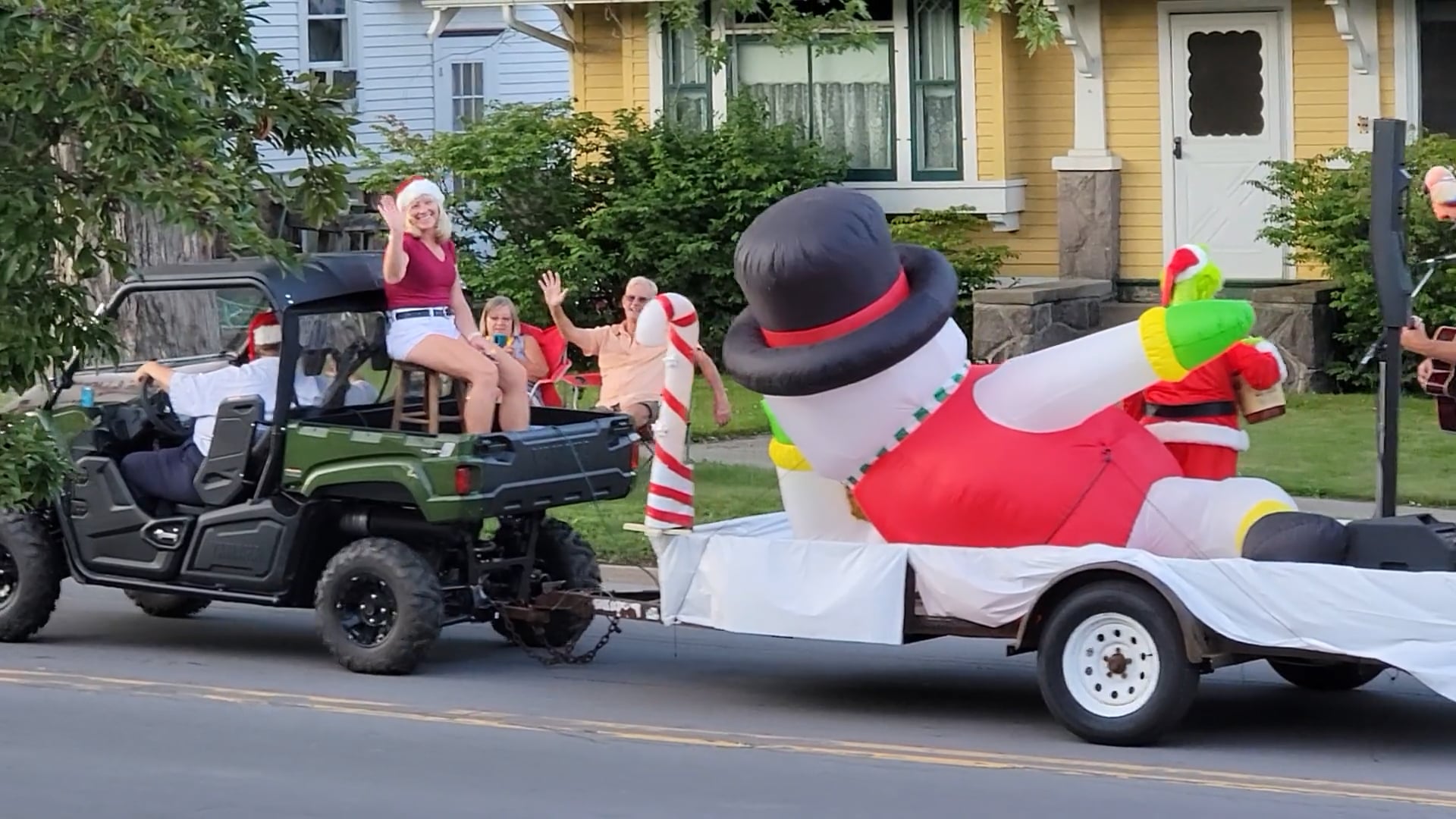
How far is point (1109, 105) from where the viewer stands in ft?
68.4

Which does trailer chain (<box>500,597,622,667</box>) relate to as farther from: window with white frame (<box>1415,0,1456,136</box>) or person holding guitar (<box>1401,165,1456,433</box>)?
window with white frame (<box>1415,0,1456,136</box>)

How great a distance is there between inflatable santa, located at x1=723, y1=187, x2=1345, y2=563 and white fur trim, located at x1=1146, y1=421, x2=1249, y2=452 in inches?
28.8

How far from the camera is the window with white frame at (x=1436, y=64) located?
64.1 feet

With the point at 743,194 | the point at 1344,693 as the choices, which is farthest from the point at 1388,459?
the point at 743,194

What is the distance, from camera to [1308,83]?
20.1m

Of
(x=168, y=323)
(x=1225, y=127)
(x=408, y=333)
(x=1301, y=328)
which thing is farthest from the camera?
(x=1225, y=127)

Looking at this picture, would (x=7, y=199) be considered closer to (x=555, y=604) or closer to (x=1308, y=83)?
(x=555, y=604)

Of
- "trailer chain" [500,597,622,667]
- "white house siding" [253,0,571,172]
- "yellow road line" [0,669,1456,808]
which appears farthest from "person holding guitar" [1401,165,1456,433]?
"white house siding" [253,0,571,172]

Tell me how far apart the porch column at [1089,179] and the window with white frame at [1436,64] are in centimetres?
279

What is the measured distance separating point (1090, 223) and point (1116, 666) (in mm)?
12944

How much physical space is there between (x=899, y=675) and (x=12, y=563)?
4.20m

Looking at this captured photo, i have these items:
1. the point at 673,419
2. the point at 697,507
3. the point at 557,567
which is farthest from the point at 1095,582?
the point at 697,507

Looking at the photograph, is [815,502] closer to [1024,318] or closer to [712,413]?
[712,413]

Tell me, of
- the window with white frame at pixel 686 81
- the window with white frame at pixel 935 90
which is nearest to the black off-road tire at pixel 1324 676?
the window with white frame at pixel 935 90
